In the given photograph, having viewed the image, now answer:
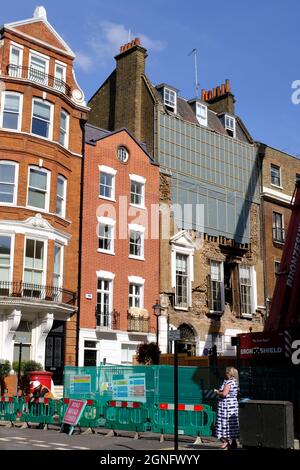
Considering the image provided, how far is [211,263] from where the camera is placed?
35.8 meters

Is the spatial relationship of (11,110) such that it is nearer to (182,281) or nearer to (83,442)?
(182,281)

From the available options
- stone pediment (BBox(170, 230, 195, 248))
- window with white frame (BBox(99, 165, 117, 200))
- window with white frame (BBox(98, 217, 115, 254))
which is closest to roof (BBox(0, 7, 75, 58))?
window with white frame (BBox(99, 165, 117, 200))

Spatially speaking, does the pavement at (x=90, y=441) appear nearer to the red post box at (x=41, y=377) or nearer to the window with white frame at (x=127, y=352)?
the red post box at (x=41, y=377)

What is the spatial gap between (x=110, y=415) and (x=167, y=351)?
14633mm

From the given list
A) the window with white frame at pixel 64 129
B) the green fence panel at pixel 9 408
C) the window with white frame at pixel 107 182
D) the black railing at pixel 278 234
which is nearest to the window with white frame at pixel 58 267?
the window with white frame at pixel 107 182

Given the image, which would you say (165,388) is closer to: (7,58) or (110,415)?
(110,415)

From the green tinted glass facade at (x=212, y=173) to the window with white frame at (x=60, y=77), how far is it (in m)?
6.55

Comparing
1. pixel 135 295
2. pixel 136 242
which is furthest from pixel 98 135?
pixel 135 295

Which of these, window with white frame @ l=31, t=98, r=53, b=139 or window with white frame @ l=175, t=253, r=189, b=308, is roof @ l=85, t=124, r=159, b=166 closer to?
window with white frame @ l=31, t=98, r=53, b=139

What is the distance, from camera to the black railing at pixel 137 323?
30.8m

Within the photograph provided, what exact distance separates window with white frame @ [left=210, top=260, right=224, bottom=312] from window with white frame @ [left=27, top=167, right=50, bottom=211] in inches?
461

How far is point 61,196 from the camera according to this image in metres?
29.4

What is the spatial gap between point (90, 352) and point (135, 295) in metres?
4.04
